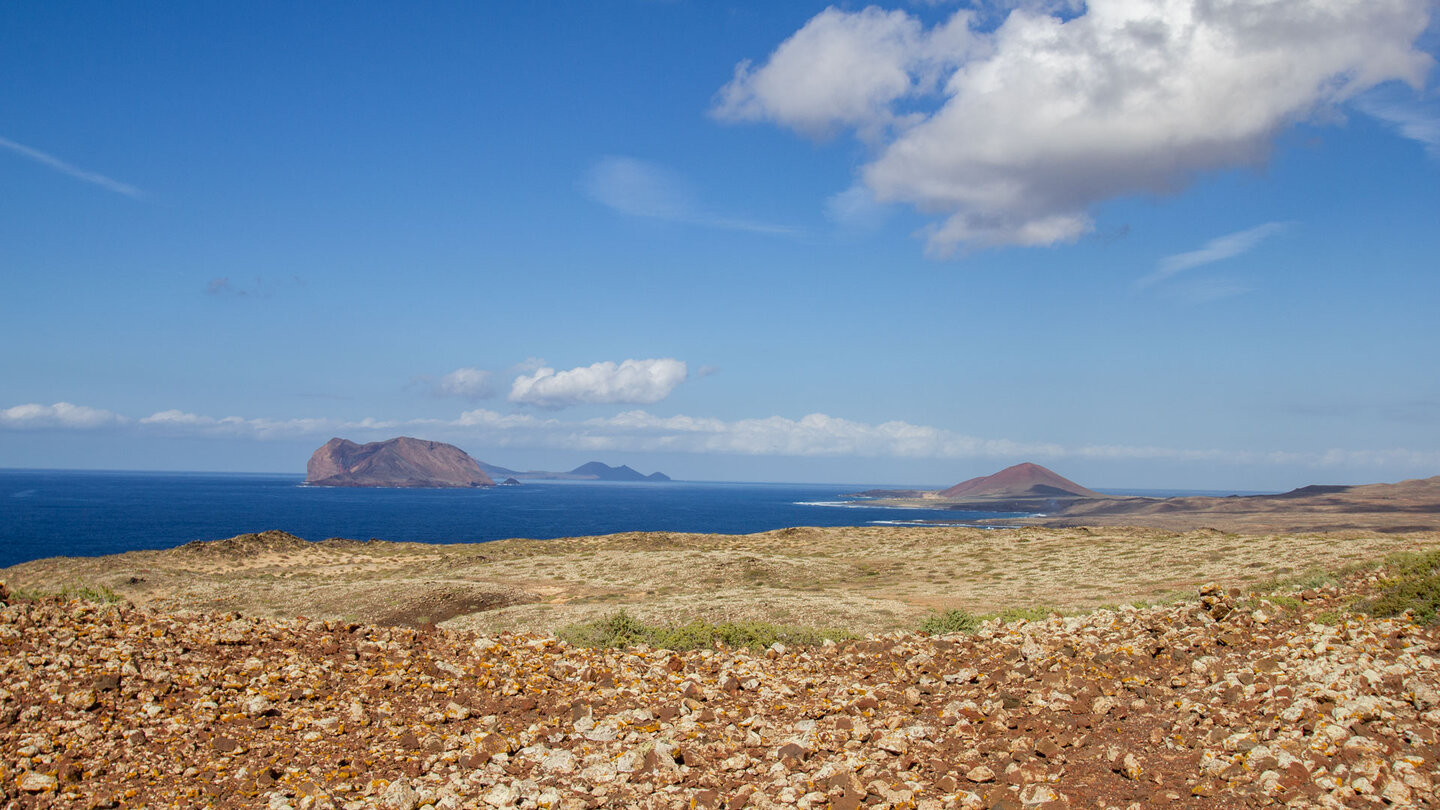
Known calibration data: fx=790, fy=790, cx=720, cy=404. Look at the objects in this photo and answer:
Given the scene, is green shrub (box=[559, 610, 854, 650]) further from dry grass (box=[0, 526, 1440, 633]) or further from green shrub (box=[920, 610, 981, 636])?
dry grass (box=[0, 526, 1440, 633])

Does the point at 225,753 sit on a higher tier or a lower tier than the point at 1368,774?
lower

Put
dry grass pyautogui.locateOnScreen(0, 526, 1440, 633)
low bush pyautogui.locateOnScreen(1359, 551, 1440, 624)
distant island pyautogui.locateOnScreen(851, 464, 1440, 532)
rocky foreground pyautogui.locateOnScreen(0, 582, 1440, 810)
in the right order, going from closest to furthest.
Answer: rocky foreground pyautogui.locateOnScreen(0, 582, 1440, 810)
low bush pyautogui.locateOnScreen(1359, 551, 1440, 624)
dry grass pyautogui.locateOnScreen(0, 526, 1440, 633)
distant island pyautogui.locateOnScreen(851, 464, 1440, 532)

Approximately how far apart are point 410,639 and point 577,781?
21.2 feet

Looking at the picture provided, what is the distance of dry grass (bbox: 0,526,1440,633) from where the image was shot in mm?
27047

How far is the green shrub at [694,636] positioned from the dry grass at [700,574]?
365 cm

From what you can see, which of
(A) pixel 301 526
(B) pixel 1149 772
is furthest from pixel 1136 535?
(A) pixel 301 526

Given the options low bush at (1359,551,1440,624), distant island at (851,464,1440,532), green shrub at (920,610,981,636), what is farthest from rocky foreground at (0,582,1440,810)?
distant island at (851,464,1440,532)

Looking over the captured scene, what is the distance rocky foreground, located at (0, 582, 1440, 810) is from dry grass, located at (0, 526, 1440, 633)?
9800 millimetres

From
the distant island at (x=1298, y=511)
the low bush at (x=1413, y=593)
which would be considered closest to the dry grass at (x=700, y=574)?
the low bush at (x=1413, y=593)

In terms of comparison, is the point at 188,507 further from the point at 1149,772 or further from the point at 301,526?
the point at 1149,772

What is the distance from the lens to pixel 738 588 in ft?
111

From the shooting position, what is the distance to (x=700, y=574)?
124 ft

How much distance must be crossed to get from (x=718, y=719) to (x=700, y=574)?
27.3 metres

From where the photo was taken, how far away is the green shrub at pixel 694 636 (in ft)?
57.0
